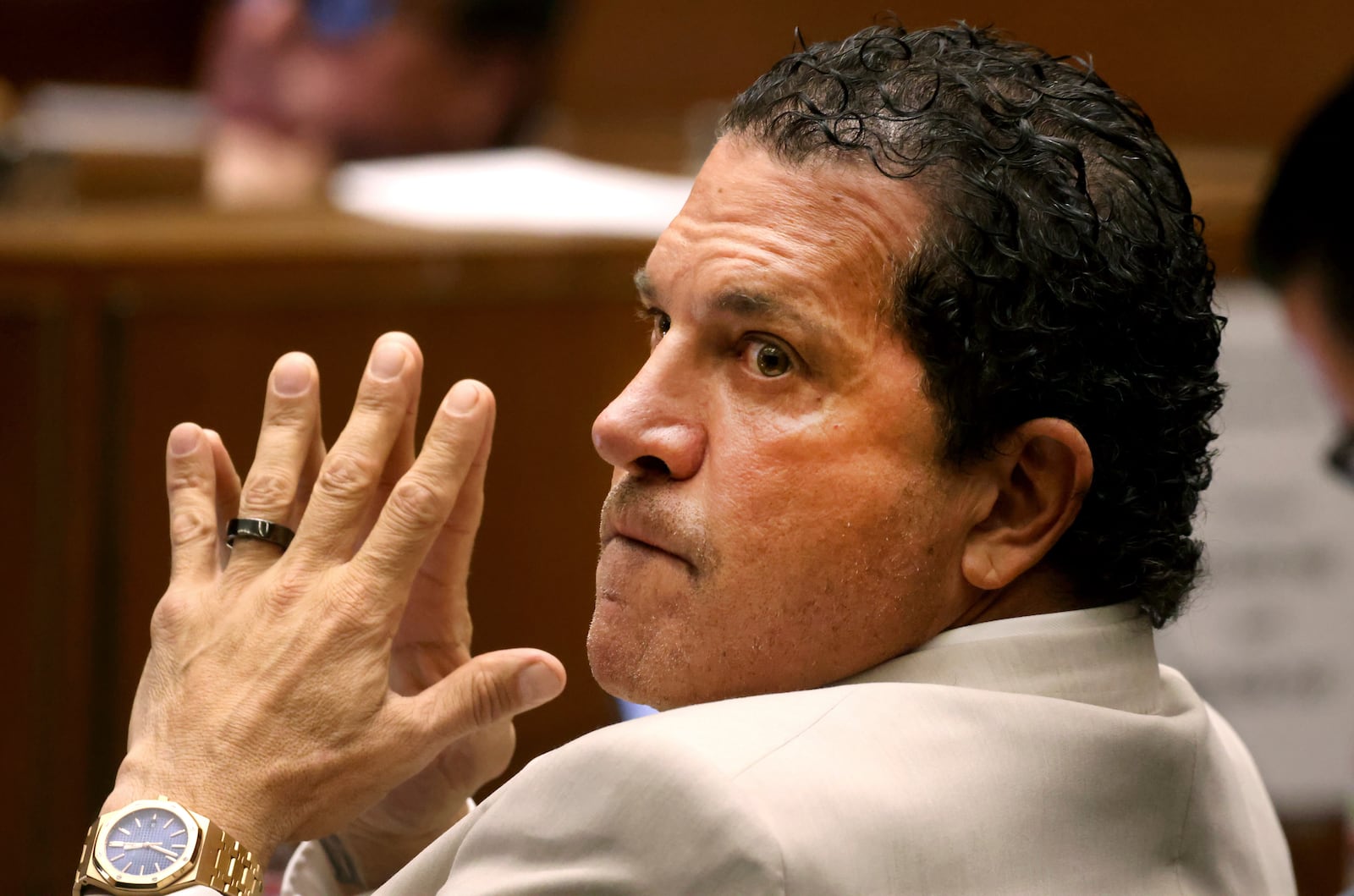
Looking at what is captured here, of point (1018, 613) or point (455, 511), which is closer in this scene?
point (1018, 613)

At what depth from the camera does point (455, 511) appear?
1353 mm

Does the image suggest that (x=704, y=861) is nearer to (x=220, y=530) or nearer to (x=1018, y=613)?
(x=1018, y=613)

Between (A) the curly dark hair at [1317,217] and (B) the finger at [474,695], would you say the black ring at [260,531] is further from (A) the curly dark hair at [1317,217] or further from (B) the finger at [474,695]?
(A) the curly dark hair at [1317,217]

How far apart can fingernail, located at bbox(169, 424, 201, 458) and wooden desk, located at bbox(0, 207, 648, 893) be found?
0.62m

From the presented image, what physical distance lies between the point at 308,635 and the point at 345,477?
124 mm

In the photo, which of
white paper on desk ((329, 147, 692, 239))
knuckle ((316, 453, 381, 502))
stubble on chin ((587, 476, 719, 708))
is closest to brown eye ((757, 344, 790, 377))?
stubble on chin ((587, 476, 719, 708))

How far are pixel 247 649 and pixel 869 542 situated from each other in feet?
1.53


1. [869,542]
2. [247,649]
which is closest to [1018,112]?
[869,542]

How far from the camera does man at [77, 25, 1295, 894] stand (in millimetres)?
1062

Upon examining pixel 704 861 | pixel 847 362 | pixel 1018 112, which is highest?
pixel 1018 112

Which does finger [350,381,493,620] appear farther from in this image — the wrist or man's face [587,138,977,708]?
the wrist

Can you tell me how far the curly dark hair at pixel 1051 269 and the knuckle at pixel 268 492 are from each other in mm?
453

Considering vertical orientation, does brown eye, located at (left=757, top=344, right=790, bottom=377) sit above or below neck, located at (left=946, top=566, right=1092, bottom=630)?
above

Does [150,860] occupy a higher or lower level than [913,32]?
lower
